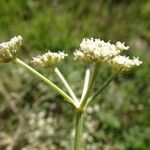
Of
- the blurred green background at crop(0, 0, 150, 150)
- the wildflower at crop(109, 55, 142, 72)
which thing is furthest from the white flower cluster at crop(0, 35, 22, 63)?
the blurred green background at crop(0, 0, 150, 150)

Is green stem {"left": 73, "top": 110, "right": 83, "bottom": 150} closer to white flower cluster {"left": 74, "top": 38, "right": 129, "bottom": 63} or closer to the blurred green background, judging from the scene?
white flower cluster {"left": 74, "top": 38, "right": 129, "bottom": 63}

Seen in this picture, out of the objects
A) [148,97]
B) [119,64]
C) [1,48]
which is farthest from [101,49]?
[148,97]

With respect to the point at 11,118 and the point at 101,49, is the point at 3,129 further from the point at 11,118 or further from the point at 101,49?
the point at 101,49

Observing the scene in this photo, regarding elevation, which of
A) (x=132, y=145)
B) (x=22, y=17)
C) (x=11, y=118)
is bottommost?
(x=132, y=145)

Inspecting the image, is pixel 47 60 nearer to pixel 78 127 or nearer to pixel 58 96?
pixel 78 127

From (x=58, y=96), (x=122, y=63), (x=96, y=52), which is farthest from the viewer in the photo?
(x=58, y=96)

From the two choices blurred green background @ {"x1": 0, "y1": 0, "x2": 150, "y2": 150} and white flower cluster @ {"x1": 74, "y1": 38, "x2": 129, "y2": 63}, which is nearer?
white flower cluster @ {"x1": 74, "y1": 38, "x2": 129, "y2": 63}

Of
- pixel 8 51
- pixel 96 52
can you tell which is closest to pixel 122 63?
pixel 96 52

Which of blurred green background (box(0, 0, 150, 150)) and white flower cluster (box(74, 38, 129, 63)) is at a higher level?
blurred green background (box(0, 0, 150, 150))
